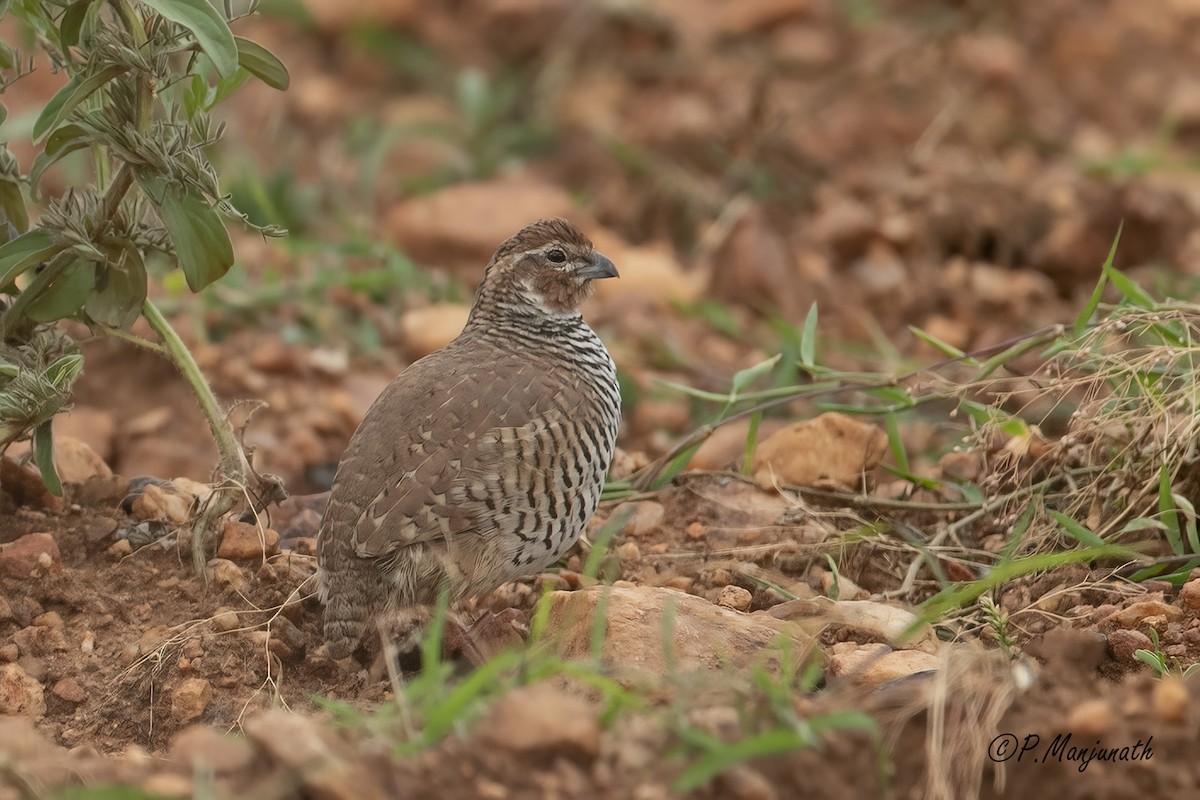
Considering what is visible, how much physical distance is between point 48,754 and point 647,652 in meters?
1.58

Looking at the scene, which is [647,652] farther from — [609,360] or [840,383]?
[840,383]

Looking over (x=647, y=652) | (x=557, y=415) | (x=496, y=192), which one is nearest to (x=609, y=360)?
(x=557, y=415)

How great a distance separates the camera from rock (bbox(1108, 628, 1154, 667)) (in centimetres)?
448

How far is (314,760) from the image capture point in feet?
10.3

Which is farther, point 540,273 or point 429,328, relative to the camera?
point 429,328

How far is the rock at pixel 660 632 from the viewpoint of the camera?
425 cm

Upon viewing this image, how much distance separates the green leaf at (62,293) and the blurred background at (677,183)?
187 cm

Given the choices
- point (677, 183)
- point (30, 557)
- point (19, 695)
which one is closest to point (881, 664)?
point (19, 695)

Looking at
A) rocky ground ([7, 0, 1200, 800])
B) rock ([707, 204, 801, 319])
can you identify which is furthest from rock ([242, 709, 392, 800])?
rock ([707, 204, 801, 319])

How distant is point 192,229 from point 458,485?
3.57ft

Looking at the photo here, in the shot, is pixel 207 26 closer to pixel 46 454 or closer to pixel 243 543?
pixel 46 454

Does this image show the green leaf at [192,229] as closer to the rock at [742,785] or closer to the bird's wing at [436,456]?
the bird's wing at [436,456]

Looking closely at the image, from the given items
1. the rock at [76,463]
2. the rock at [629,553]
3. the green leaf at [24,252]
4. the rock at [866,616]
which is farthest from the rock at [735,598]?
the green leaf at [24,252]

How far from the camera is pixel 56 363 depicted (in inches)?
181
